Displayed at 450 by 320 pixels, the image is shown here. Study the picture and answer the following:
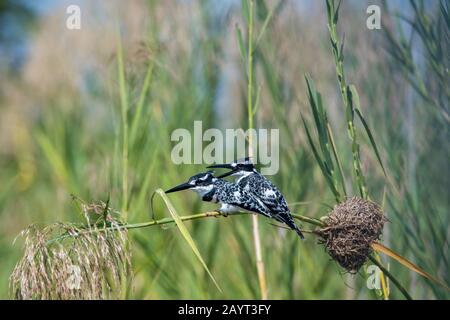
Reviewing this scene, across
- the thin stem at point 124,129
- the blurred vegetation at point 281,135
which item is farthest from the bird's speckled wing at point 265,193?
the thin stem at point 124,129

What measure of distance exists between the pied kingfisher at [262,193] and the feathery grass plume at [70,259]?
23 centimetres

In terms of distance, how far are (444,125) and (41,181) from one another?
3.57 m

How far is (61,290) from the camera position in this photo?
4.61 ft

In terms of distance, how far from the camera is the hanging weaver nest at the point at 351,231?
1.41 metres

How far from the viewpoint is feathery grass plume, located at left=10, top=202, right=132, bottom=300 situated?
4.49 ft

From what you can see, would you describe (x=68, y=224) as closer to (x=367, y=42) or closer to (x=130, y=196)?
(x=130, y=196)

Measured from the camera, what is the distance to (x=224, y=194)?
1431 mm

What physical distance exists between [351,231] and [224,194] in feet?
0.79

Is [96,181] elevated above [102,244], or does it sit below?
above

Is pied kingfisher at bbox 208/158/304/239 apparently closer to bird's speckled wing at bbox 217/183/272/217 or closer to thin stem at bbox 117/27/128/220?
bird's speckled wing at bbox 217/183/272/217

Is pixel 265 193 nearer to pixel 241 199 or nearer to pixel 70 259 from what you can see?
pixel 241 199

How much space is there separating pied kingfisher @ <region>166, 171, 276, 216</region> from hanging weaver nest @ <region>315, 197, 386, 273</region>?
5.7 inches

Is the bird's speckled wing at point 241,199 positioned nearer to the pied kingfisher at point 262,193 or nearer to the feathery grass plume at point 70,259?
the pied kingfisher at point 262,193
